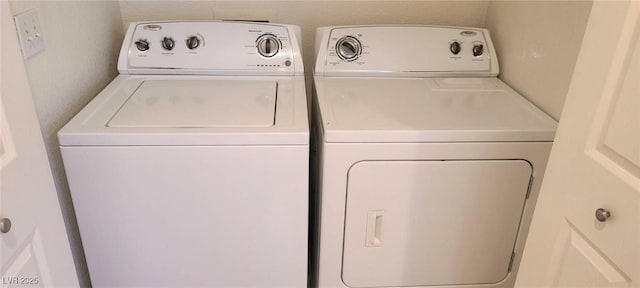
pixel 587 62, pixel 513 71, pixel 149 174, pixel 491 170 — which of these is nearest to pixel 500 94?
pixel 513 71

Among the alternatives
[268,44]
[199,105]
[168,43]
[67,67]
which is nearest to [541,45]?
[268,44]

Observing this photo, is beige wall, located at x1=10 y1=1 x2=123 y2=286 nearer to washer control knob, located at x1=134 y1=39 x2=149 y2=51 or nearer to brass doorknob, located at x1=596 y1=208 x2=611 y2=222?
washer control knob, located at x1=134 y1=39 x2=149 y2=51

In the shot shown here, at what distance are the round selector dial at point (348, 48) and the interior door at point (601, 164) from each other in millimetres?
973

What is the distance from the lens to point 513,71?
1789mm

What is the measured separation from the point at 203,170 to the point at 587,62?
971 mm

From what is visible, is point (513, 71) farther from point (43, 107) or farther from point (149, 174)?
point (43, 107)

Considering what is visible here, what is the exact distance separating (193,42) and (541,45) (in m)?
1.20

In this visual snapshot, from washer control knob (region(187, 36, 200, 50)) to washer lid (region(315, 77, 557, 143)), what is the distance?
46 centimetres

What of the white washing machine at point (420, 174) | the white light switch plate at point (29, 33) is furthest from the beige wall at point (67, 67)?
the white washing machine at point (420, 174)

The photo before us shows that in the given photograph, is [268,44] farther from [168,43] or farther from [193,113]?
[193,113]

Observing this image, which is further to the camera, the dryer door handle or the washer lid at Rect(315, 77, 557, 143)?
the dryer door handle

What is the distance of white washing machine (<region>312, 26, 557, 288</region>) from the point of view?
1403 mm

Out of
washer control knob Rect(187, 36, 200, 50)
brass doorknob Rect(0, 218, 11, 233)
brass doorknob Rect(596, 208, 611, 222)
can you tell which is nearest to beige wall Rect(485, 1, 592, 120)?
brass doorknob Rect(596, 208, 611, 222)

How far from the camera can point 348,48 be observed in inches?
73.5
